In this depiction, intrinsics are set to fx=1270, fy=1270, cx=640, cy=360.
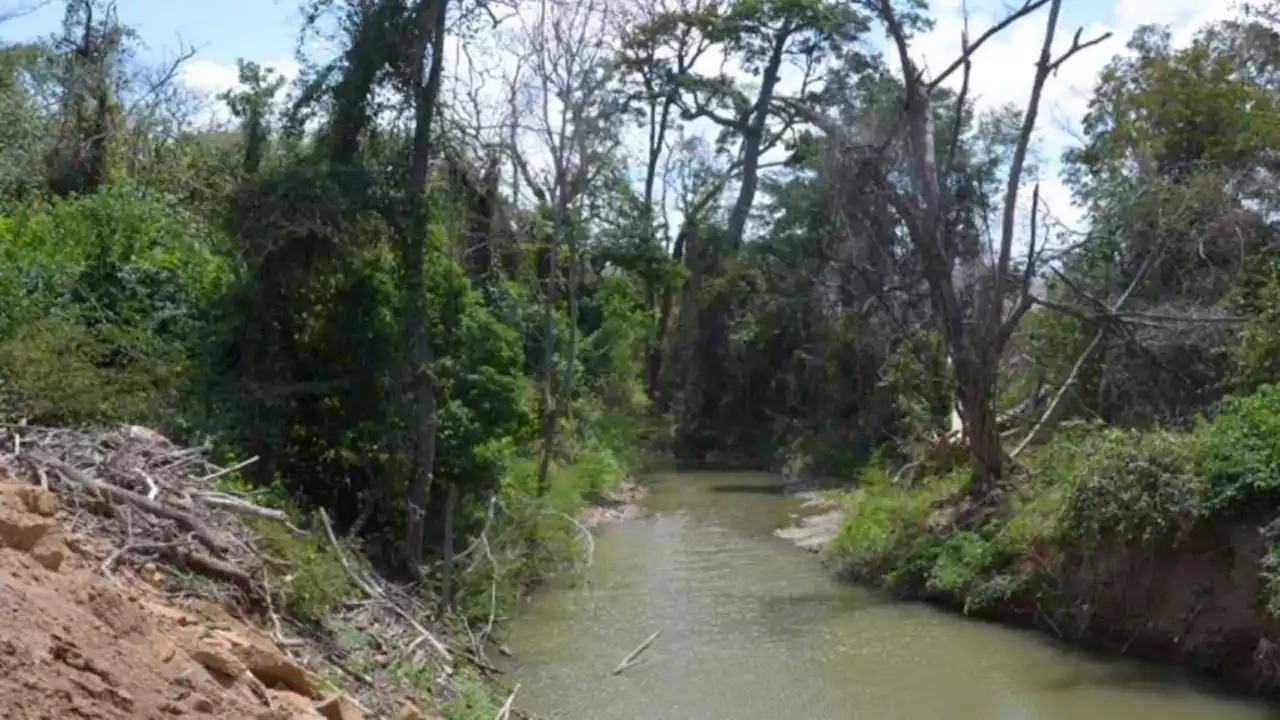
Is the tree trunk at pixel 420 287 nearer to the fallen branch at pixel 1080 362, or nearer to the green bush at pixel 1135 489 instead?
the green bush at pixel 1135 489

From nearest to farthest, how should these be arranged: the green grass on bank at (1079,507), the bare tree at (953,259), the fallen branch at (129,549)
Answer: the fallen branch at (129,549), the green grass on bank at (1079,507), the bare tree at (953,259)

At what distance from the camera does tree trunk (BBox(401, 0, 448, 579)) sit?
45.6ft

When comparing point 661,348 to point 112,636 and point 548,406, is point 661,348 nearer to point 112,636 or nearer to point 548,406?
point 548,406

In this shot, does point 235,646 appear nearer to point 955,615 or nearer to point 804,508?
point 955,615

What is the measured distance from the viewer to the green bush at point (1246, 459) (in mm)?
12719

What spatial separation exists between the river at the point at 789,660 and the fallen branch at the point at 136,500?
4.99 meters

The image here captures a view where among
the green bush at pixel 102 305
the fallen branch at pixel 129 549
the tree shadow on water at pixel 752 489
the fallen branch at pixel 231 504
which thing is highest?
the green bush at pixel 102 305

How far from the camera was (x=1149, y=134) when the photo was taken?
2423 cm

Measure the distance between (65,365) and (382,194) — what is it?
4854mm

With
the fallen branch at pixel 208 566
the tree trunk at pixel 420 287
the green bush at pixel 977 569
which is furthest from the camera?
the green bush at pixel 977 569

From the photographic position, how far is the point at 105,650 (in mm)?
5320

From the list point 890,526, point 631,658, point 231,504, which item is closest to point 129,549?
point 231,504

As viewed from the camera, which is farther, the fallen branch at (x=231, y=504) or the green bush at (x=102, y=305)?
the green bush at (x=102, y=305)

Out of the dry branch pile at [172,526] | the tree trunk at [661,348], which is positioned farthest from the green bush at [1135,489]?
the tree trunk at [661,348]
